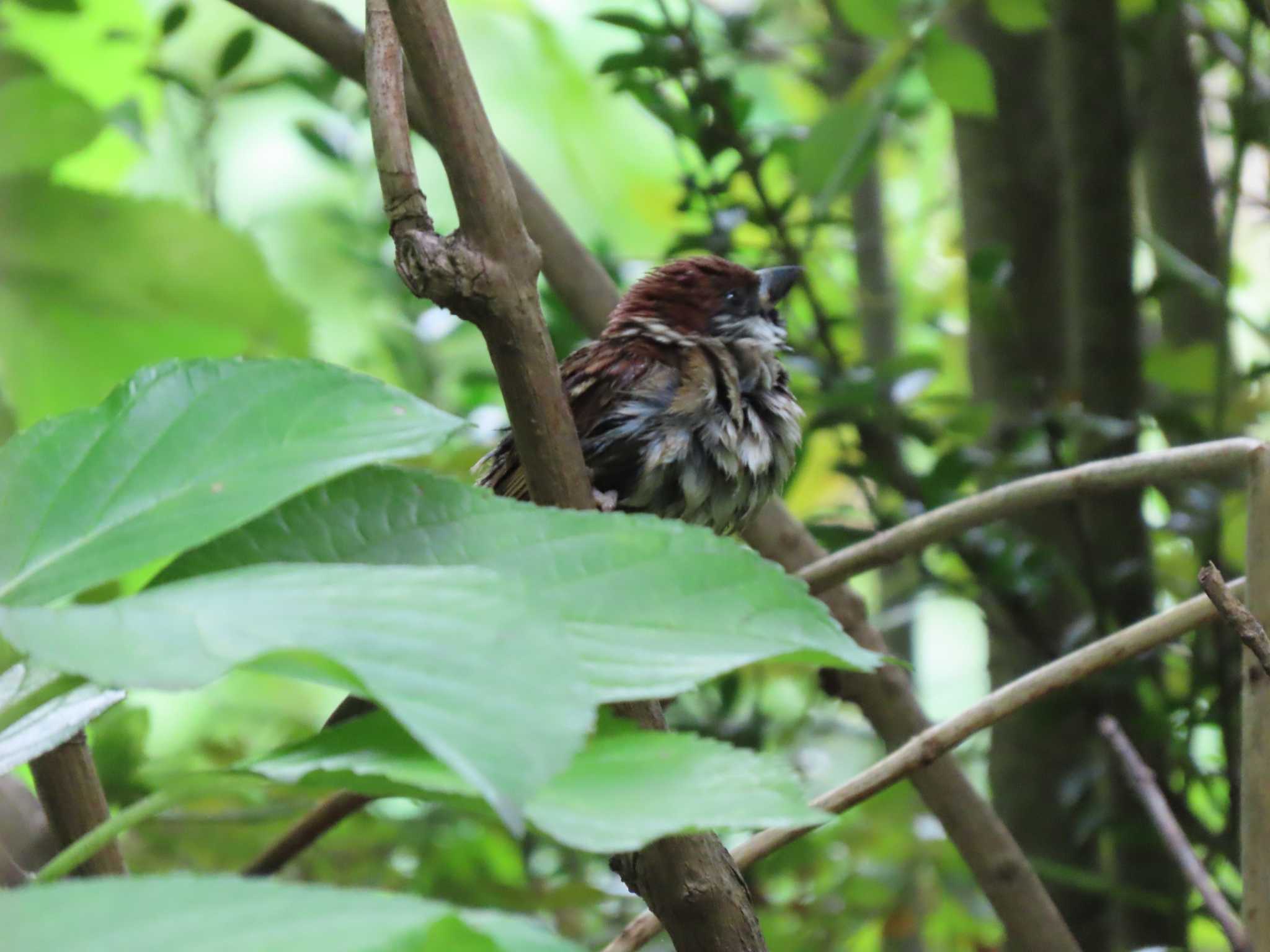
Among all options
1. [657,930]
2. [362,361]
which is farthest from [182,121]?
[657,930]

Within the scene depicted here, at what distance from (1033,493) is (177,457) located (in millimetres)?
604

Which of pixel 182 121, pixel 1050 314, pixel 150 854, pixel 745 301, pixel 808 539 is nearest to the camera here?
pixel 808 539

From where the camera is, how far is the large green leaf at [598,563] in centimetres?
35

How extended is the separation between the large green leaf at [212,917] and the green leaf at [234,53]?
147 centimetres

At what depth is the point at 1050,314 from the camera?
5.81 feet

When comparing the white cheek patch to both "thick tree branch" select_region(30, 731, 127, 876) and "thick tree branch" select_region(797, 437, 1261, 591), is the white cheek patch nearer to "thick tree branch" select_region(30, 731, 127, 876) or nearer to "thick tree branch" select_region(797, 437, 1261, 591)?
"thick tree branch" select_region(797, 437, 1261, 591)

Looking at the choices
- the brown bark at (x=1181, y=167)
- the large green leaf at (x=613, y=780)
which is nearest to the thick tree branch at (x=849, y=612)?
the large green leaf at (x=613, y=780)

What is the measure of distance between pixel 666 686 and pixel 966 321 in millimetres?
1544

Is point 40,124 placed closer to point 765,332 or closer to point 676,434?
point 676,434

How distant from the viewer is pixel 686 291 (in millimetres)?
1427

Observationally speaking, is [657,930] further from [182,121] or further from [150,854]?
[182,121]

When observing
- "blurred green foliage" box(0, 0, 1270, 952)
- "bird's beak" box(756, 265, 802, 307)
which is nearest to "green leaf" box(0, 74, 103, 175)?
"blurred green foliage" box(0, 0, 1270, 952)

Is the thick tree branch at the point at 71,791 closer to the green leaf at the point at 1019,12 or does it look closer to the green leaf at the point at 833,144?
the green leaf at the point at 833,144

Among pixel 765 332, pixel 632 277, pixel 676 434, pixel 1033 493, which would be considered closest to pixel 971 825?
pixel 1033 493
